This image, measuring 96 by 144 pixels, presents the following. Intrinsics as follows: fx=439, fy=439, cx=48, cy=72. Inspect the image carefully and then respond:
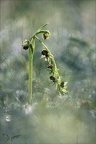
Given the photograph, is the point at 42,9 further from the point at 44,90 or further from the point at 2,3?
the point at 44,90

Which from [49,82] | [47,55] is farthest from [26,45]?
[49,82]

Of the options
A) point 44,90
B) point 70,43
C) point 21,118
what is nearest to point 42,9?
point 70,43

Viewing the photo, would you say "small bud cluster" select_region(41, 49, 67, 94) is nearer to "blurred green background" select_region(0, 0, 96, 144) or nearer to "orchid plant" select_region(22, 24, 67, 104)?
"orchid plant" select_region(22, 24, 67, 104)

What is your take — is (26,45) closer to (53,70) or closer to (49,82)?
(53,70)

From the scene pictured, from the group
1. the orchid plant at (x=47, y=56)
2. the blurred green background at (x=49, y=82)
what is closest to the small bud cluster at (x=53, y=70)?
the orchid plant at (x=47, y=56)

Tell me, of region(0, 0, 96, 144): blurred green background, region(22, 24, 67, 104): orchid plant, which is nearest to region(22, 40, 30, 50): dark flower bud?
region(22, 24, 67, 104): orchid plant

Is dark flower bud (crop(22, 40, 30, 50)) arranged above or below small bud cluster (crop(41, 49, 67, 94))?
above

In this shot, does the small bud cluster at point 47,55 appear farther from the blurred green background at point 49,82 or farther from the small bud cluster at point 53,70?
the blurred green background at point 49,82

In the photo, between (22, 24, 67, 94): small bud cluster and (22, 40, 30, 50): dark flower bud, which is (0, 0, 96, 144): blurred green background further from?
(22, 40, 30, 50): dark flower bud
